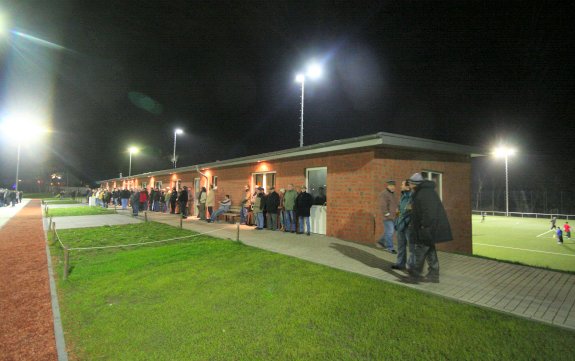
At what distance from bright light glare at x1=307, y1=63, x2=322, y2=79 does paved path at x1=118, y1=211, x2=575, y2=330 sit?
26.5ft

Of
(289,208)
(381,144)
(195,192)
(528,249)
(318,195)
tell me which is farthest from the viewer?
(195,192)

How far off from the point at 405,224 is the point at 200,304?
410 cm

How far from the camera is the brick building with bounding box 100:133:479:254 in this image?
8.32m

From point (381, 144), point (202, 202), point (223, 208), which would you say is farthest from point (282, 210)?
point (202, 202)

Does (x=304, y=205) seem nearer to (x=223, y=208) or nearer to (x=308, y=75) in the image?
(x=223, y=208)

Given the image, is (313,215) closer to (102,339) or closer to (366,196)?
(366,196)

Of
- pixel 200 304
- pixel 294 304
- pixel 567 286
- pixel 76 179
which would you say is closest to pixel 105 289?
pixel 200 304

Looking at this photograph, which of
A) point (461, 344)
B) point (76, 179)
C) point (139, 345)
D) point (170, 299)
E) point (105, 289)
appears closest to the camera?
point (461, 344)

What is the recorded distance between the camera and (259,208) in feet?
37.5

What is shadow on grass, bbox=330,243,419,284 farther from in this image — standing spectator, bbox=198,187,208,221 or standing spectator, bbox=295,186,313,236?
standing spectator, bbox=198,187,208,221

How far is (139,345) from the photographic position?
136 inches

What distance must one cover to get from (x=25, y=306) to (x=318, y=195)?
8155 mm

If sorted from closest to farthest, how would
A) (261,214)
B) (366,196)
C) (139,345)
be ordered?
(139,345)
(366,196)
(261,214)

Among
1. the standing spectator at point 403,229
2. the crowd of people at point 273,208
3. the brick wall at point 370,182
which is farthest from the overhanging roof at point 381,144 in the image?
the standing spectator at point 403,229
